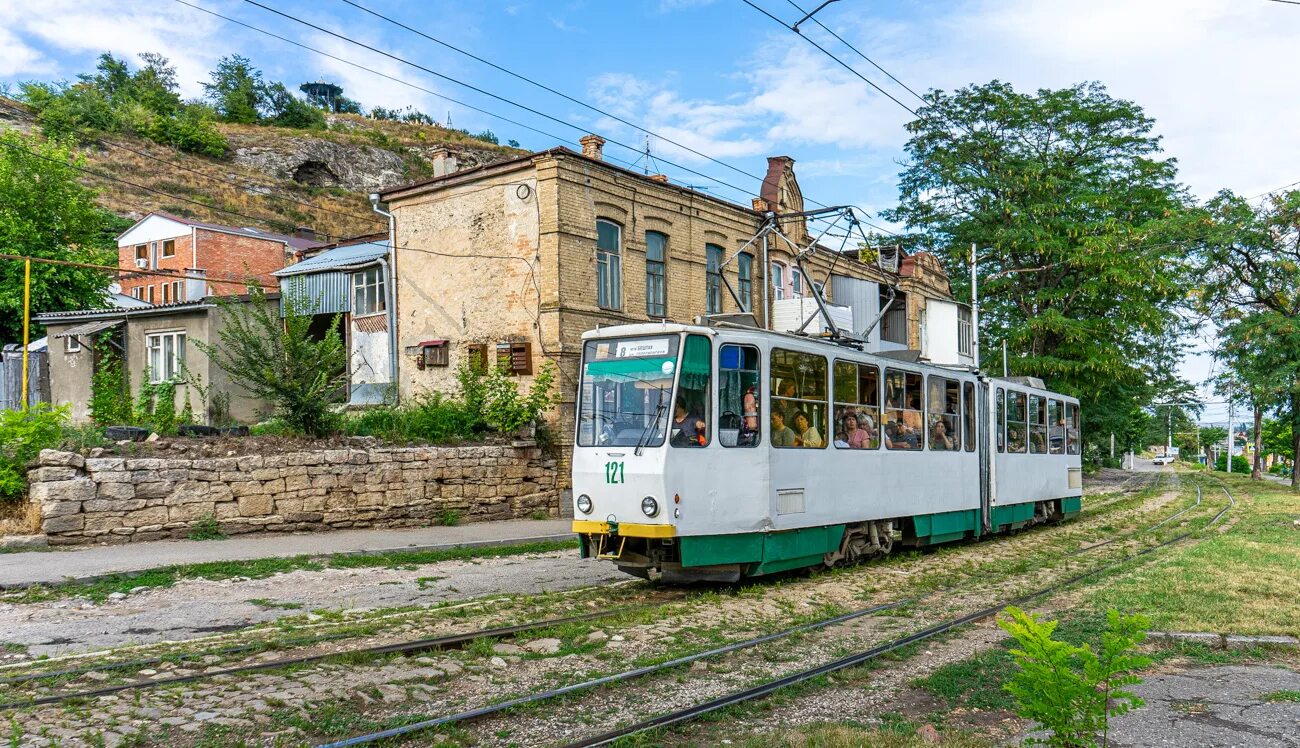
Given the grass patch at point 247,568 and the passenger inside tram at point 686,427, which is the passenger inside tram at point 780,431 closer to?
the passenger inside tram at point 686,427

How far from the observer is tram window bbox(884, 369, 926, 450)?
1349 cm

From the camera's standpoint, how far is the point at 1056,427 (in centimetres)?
2048

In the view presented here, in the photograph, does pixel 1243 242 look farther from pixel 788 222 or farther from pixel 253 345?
pixel 253 345

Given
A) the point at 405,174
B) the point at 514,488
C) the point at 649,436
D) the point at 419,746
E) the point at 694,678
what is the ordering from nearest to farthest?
the point at 419,746, the point at 694,678, the point at 649,436, the point at 514,488, the point at 405,174

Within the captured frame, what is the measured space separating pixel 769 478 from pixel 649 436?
1.65m

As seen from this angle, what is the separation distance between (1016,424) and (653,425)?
10.5m

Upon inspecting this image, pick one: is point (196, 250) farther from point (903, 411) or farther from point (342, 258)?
point (903, 411)

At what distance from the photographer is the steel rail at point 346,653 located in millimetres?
6055

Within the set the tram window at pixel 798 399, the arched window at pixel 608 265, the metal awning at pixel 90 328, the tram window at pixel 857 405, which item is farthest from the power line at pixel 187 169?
the tram window at pixel 798 399

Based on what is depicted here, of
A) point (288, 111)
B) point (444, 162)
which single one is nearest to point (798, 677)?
point (444, 162)

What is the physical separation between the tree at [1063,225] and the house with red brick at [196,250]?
34833mm

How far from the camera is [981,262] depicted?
35.3 m

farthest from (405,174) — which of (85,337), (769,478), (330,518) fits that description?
(769,478)

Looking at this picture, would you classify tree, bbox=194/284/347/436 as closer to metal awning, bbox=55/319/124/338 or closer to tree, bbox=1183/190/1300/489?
metal awning, bbox=55/319/124/338
